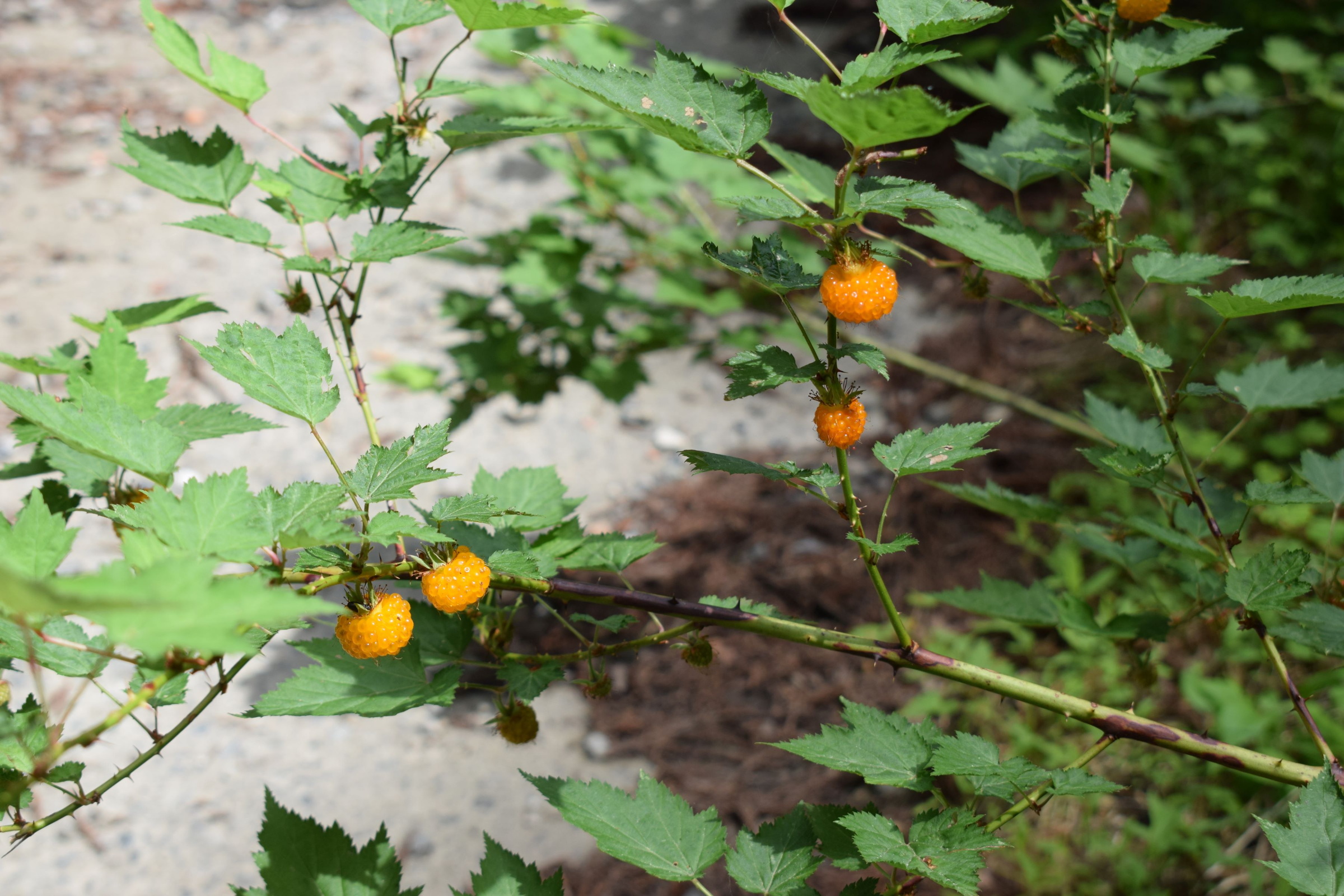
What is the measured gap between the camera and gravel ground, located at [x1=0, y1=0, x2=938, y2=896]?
2.07m

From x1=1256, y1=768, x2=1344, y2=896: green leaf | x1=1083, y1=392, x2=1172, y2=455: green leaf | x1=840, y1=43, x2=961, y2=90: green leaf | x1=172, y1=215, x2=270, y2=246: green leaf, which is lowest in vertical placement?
x1=1256, y1=768, x2=1344, y2=896: green leaf

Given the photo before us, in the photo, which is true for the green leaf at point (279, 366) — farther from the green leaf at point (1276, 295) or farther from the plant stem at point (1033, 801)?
the green leaf at point (1276, 295)

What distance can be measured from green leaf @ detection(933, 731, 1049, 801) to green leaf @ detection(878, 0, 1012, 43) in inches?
24.2

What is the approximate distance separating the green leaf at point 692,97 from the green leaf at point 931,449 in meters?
0.30

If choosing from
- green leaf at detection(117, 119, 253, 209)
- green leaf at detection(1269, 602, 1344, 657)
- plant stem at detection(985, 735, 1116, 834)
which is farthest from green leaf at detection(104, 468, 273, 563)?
green leaf at detection(1269, 602, 1344, 657)

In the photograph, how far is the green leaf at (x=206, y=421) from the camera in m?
0.93

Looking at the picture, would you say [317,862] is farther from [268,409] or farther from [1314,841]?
[268,409]

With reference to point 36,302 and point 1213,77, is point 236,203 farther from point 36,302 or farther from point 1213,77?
point 1213,77

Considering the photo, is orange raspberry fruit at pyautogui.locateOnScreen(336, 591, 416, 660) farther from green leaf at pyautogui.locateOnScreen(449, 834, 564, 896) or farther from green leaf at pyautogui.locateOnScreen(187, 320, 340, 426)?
green leaf at pyautogui.locateOnScreen(449, 834, 564, 896)

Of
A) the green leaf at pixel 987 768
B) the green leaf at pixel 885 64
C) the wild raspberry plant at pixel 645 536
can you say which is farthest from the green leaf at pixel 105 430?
the green leaf at pixel 987 768

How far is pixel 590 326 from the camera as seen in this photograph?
2.06m

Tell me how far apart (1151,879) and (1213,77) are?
2281 millimetres

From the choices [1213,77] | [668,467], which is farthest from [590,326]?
[1213,77]

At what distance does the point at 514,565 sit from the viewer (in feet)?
2.40
